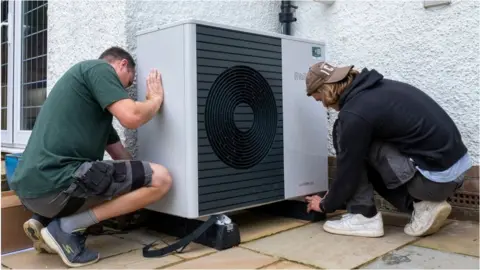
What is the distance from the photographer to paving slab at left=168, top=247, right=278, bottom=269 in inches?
76.1

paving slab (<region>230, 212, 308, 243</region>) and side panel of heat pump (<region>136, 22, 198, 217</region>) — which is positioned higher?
side panel of heat pump (<region>136, 22, 198, 217</region>)

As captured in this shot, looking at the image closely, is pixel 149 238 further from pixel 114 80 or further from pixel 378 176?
pixel 378 176

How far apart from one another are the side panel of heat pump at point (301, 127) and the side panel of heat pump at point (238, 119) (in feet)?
0.22

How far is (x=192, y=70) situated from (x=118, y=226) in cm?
114

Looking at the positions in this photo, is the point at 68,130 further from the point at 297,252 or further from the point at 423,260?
the point at 423,260

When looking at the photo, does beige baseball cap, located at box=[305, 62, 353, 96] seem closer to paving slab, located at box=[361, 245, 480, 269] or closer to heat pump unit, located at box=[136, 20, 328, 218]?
heat pump unit, located at box=[136, 20, 328, 218]

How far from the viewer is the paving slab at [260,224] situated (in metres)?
2.46

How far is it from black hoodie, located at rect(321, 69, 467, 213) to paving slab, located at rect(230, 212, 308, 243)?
1.75 feet

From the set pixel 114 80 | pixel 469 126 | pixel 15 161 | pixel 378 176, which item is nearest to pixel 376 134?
pixel 378 176

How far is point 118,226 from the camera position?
2.63 meters

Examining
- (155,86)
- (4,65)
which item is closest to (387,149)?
(155,86)

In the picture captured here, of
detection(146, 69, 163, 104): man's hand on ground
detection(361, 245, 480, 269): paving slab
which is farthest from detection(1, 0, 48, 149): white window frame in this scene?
detection(361, 245, 480, 269): paving slab

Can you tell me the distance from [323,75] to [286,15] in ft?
4.11

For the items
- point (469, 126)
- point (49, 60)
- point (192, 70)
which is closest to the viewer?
point (192, 70)
